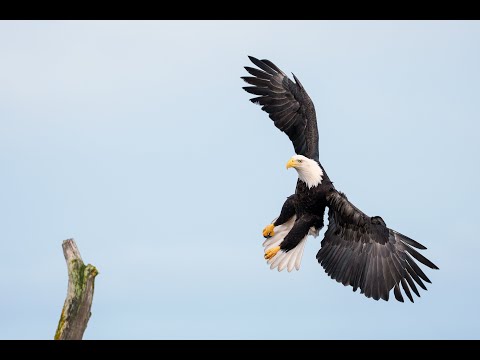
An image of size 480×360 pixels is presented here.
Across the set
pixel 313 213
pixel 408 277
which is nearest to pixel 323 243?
pixel 313 213

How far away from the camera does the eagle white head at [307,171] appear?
9.85 meters

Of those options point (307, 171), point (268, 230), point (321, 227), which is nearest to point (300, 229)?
point (321, 227)

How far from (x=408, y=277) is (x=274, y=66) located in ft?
11.1

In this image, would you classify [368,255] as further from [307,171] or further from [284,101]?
[284,101]

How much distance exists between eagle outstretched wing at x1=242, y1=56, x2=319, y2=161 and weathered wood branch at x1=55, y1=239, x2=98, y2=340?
3607 millimetres

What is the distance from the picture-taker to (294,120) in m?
10.9

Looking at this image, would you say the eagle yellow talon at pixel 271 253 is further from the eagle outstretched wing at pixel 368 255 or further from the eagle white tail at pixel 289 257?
the eagle outstretched wing at pixel 368 255

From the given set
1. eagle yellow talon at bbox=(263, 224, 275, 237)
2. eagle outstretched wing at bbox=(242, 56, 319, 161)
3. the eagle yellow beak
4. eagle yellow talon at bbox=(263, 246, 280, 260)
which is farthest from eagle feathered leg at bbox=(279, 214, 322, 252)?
eagle outstretched wing at bbox=(242, 56, 319, 161)

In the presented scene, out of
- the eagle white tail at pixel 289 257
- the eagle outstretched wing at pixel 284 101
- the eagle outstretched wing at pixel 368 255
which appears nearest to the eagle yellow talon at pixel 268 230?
the eagle white tail at pixel 289 257

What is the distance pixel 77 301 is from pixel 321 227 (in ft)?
11.2

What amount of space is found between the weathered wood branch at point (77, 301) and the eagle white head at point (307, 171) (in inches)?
113

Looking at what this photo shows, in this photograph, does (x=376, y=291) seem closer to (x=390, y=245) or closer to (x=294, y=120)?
(x=390, y=245)

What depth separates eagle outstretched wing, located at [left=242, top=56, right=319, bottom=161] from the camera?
10805 mm

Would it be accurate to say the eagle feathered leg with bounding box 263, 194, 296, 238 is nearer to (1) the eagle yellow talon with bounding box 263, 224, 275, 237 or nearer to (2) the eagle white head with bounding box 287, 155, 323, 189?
(1) the eagle yellow talon with bounding box 263, 224, 275, 237
